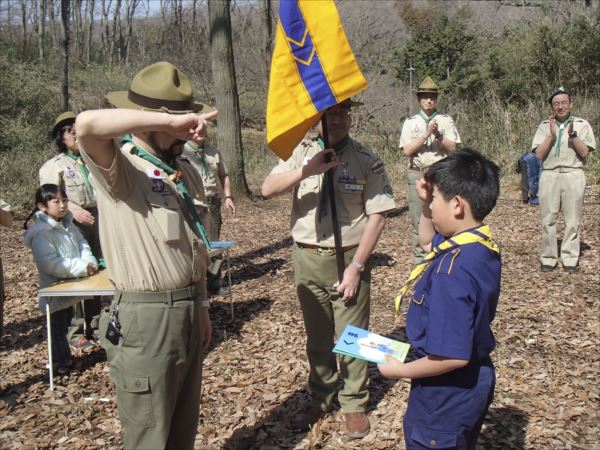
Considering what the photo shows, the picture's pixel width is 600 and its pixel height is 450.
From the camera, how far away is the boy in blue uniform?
2115mm

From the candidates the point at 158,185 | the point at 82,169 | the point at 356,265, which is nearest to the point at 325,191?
the point at 356,265

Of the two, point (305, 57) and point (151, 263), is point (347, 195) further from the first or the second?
point (151, 263)

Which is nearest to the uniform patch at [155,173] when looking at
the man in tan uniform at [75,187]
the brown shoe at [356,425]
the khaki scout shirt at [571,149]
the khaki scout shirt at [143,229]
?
the khaki scout shirt at [143,229]

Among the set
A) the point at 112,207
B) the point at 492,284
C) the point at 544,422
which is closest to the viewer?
the point at 492,284

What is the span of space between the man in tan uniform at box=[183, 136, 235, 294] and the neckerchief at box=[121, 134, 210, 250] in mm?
3344

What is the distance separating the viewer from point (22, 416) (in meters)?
4.10

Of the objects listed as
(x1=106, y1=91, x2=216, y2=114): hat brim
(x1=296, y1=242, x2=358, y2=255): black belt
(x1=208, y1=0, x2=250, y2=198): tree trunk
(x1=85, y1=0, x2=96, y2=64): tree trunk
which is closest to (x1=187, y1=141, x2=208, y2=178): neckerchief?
(x1=296, y1=242, x2=358, y2=255): black belt

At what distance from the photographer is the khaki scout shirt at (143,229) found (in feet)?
7.88

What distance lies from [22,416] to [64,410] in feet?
0.94

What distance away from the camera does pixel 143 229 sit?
2426 mm

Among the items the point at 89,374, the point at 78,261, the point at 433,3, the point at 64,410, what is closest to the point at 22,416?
the point at 64,410

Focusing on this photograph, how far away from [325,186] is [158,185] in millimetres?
1315

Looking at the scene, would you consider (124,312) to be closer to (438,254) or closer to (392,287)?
(438,254)

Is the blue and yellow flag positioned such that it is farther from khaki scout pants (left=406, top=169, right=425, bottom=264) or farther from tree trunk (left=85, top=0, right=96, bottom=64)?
tree trunk (left=85, top=0, right=96, bottom=64)
